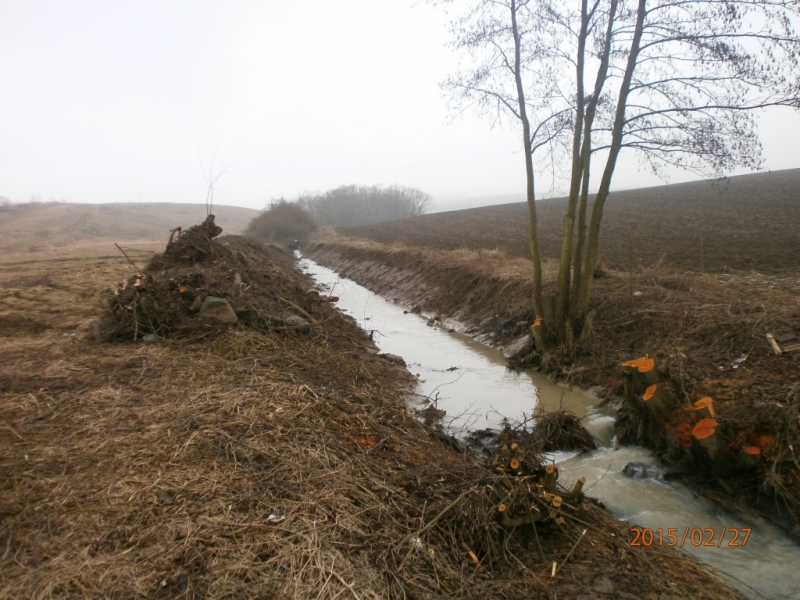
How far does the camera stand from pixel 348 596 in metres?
2.87

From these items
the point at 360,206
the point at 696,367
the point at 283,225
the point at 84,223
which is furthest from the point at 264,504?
the point at 360,206

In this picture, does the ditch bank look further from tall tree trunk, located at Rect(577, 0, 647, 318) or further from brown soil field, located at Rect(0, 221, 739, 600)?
brown soil field, located at Rect(0, 221, 739, 600)

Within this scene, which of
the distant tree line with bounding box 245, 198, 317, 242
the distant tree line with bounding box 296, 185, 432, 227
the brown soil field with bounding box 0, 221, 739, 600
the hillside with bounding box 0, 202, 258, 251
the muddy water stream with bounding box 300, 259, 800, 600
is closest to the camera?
the brown soil field with bounding box 0, 221, 739, 600

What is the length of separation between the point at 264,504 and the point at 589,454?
4.03m

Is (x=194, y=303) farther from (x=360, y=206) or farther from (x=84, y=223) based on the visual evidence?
(x=360, y=206)

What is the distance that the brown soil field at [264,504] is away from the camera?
295 cm

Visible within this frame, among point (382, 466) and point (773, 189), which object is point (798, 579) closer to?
point (382, 466)

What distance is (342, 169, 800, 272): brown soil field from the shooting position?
12477 mm

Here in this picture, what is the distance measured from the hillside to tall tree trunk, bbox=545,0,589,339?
1327 inches

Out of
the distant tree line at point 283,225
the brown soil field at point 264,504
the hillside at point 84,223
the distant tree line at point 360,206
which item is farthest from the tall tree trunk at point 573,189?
the distant tree line at point 360,206

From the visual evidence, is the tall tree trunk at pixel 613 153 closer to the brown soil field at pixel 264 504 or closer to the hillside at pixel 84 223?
the brown soil field at pixel 264 504

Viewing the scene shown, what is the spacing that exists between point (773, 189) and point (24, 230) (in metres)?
55.6
